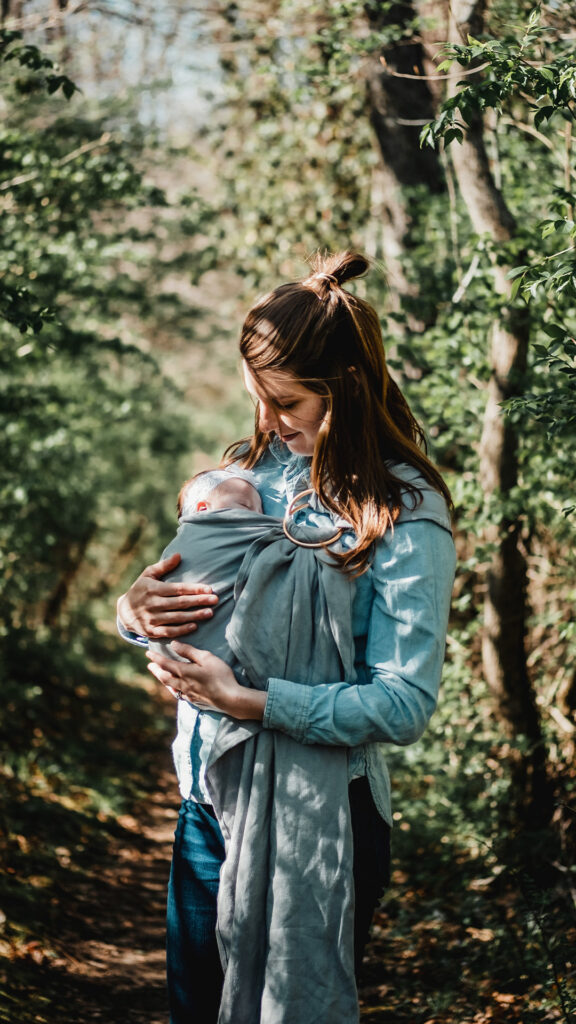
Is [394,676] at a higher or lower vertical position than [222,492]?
lower

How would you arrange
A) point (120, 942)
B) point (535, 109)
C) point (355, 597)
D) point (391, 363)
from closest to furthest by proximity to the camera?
point (355, 597) → point (535, 109) → point (391, 363) → point (120, 942)

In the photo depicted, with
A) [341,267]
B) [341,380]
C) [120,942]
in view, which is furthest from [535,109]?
[120,942]

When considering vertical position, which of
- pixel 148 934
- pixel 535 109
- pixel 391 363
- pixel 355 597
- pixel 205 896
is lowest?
pixel 148 934

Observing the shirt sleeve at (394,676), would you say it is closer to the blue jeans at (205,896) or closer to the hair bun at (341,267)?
the blue jeans at (205,896)

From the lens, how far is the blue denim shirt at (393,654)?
169 cm

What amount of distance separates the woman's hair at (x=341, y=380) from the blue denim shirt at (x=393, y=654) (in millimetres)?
63

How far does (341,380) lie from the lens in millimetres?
1836

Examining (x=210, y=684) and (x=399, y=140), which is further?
(x=399, y=140)

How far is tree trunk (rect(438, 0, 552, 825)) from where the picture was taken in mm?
3256

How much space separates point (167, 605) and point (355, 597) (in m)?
0.38

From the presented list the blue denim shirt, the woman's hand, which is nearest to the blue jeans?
the blue denim shirt

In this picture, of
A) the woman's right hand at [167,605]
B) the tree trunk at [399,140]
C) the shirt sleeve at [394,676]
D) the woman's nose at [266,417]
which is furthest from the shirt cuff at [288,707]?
the tree trunk at [399,140]

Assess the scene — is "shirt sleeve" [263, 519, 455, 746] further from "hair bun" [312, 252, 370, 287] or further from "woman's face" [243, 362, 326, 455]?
"hair bun" [312, 252, 370, 287]

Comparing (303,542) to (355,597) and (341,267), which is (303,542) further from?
(341,267)
